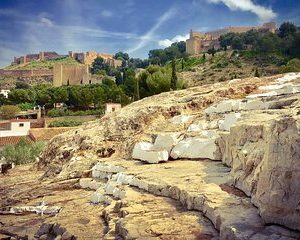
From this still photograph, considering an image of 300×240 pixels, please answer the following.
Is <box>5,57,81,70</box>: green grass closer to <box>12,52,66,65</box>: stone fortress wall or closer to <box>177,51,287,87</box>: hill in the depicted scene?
<box>12,52,66,65</box>: stone fortress wall

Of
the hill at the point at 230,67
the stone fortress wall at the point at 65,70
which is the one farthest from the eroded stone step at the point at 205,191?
the stone fortress wall at the point at 65,70

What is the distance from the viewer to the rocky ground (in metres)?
5.90

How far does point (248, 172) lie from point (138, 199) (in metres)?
2.23

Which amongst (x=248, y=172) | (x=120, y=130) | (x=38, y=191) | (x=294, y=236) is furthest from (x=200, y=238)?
(x=120, y=130)

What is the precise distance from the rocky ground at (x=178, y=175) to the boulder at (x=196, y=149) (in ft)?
0.10

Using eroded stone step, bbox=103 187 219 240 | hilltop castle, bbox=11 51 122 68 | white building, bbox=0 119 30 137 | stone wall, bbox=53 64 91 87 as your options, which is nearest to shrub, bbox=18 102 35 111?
white building, bbox=0 119 30 137

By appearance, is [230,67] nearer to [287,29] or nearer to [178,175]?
[287,29]

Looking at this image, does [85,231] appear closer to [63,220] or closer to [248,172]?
[63,220]

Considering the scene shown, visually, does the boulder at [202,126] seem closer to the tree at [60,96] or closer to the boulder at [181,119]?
the boulder at [181,119]

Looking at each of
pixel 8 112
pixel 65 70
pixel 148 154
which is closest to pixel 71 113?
pixel 8 112

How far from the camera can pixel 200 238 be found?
6.21 m

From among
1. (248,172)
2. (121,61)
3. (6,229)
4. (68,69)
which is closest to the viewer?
(248,172)

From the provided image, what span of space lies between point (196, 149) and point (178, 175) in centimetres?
238

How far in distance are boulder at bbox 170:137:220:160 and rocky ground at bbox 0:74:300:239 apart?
0.03m
